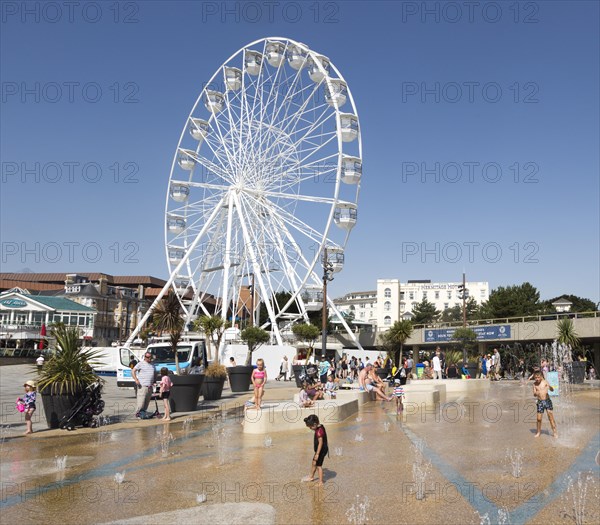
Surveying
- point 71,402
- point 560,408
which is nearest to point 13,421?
point 71,402

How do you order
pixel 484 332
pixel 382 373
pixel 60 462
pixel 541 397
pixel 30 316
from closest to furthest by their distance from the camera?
pixel 60 462
pixel 541 397
pixel 382 373
pixel 484 332
pixel 30 316

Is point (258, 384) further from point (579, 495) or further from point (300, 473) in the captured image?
point (579, 495)

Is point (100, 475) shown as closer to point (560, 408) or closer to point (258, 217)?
point (560, 408)

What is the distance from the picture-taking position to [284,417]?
525 inches

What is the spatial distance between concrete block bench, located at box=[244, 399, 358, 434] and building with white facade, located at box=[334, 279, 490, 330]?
375 ft

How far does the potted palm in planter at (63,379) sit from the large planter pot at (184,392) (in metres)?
3.37

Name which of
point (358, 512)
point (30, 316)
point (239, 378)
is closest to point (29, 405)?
point (358, 512)

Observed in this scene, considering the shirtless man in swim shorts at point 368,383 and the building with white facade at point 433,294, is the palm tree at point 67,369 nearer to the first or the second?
the shirtless man in swim shorts at point 368,383

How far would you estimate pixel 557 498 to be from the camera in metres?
7.48

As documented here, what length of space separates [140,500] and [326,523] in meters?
2.29

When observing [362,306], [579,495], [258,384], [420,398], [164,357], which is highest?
[362,306]

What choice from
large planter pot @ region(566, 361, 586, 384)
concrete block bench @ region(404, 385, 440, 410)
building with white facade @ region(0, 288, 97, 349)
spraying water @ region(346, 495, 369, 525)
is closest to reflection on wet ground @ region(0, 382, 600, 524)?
spraying water @ region(346, 495, 369, 525)

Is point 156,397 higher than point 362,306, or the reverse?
point 362,306

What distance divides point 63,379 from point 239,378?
36.8ft
